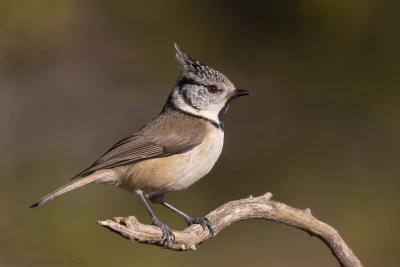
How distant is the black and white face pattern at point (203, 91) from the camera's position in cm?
442

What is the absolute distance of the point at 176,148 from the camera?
4055mm

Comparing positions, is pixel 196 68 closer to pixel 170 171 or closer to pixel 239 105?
pixel 170 171

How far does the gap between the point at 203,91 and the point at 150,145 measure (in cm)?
70

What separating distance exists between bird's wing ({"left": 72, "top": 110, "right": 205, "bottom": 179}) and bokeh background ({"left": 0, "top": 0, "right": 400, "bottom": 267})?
1.87m

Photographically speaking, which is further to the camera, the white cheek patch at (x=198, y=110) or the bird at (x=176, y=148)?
the white cheek patch at (x=198, y=110)

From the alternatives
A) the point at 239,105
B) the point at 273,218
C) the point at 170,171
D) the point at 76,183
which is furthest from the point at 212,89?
the point at 239,105

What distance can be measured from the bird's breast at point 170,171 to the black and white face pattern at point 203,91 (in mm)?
480

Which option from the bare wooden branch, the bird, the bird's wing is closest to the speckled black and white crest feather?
the bird

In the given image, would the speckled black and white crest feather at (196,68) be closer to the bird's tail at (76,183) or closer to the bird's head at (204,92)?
the bird's head at (204,92)


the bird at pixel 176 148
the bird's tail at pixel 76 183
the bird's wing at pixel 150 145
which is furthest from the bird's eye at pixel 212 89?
the bird's tail at pixel 76 183

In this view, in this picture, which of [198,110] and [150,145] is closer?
[150,145]

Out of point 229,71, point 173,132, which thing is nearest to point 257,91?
point 229,71

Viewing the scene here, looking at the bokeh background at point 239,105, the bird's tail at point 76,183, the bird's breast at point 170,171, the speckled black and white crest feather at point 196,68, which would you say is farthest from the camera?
the bokeh background at point 239,105

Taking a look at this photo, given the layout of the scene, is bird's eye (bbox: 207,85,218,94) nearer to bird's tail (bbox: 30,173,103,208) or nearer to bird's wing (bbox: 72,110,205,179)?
bird's wing (bbox: 72,110,205,179)
